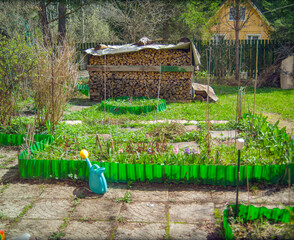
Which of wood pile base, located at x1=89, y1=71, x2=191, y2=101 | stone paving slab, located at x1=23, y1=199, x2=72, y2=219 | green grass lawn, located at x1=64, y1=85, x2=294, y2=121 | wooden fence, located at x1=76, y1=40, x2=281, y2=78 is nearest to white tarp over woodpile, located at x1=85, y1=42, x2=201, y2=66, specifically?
wood pile base, located at x1=89, y1=71, x2=191, y2=101

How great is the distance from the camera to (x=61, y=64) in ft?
17.6

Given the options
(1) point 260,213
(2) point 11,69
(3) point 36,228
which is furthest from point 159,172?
(2) point 11,69

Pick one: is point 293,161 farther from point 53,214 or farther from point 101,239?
point 53,214

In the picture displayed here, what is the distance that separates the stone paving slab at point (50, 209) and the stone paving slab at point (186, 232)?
107 centimetres

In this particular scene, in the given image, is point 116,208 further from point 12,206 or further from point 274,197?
point 274,197

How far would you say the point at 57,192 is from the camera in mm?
3562

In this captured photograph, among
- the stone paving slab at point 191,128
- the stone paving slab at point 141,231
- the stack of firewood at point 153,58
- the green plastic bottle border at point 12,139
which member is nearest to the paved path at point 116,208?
the stone paving slab at point 141,231

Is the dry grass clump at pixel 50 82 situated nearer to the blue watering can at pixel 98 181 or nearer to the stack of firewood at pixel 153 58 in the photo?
the blue watering can at pixel 98 181

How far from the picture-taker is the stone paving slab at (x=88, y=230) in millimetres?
2697

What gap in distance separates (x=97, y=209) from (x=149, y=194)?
62 centimetres

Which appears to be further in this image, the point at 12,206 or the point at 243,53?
the point at 243,53

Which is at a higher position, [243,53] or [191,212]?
[243,53]

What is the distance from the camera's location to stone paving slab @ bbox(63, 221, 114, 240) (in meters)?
2.70

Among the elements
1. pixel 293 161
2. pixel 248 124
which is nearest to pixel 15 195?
pixel 293 161
